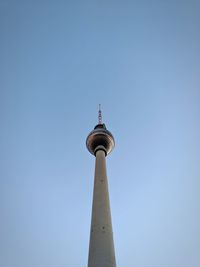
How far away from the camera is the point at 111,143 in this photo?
47.9 meters

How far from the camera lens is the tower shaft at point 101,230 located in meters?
29.0

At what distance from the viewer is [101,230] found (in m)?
31.6

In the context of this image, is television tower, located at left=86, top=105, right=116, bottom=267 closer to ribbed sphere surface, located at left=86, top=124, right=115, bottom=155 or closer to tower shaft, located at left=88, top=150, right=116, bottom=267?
tower shaft, located at left=88, top=150, right=116, bottom=267

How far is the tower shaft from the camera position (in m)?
29.0

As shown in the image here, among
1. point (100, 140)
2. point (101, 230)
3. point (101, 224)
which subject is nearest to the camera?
point (101, 230)

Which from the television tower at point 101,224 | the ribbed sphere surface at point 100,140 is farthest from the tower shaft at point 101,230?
the ribbed sphere surface at point 100,140

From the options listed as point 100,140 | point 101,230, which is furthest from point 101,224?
point 100,140

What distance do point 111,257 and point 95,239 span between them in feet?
7.87

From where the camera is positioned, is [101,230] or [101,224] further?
[101,224]

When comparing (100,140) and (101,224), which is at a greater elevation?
(100,140)

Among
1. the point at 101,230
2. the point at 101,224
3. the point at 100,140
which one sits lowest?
the point at 101,230

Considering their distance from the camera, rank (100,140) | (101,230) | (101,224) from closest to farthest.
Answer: (101,230)
(101,224)
(100,140)

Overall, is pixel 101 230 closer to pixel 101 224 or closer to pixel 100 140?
pixel 101 224

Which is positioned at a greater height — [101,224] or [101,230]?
[101,224]
